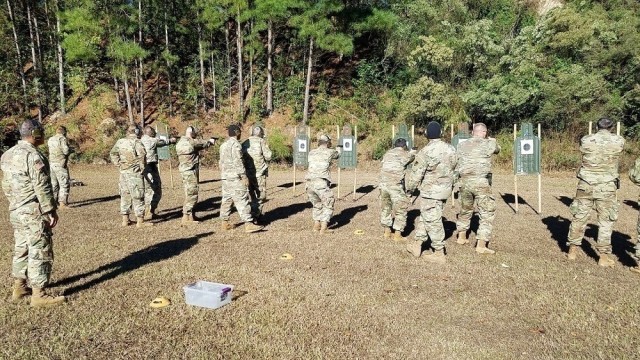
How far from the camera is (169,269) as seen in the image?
677 centimetres

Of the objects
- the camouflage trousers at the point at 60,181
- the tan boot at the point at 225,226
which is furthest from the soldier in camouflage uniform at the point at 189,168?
the camouflage trousers at the point at 60,181

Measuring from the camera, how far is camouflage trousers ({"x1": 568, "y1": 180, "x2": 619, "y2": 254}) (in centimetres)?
726

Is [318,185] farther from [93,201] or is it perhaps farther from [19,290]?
[93,201]

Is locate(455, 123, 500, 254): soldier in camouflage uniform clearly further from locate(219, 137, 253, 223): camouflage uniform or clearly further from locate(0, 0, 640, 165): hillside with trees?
locate(0, 0, 640, 165): hillside with trees

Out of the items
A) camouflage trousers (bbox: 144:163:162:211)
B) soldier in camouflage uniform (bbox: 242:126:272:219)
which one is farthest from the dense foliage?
camouflage trousers (bbox: 144:163:162:211)

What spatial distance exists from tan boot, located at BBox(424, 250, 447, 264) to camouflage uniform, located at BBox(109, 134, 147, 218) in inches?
257

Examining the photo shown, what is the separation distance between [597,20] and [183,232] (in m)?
23.0

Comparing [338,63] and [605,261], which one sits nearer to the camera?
[605,261]

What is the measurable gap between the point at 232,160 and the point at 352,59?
81.8 feet

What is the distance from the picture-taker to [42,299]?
5.30m

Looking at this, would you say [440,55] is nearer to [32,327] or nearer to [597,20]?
[597,20]

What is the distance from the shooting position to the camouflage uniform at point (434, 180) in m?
7.22

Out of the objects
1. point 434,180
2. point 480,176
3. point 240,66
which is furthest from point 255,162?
point 240,66

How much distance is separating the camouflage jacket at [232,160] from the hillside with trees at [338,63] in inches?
578
